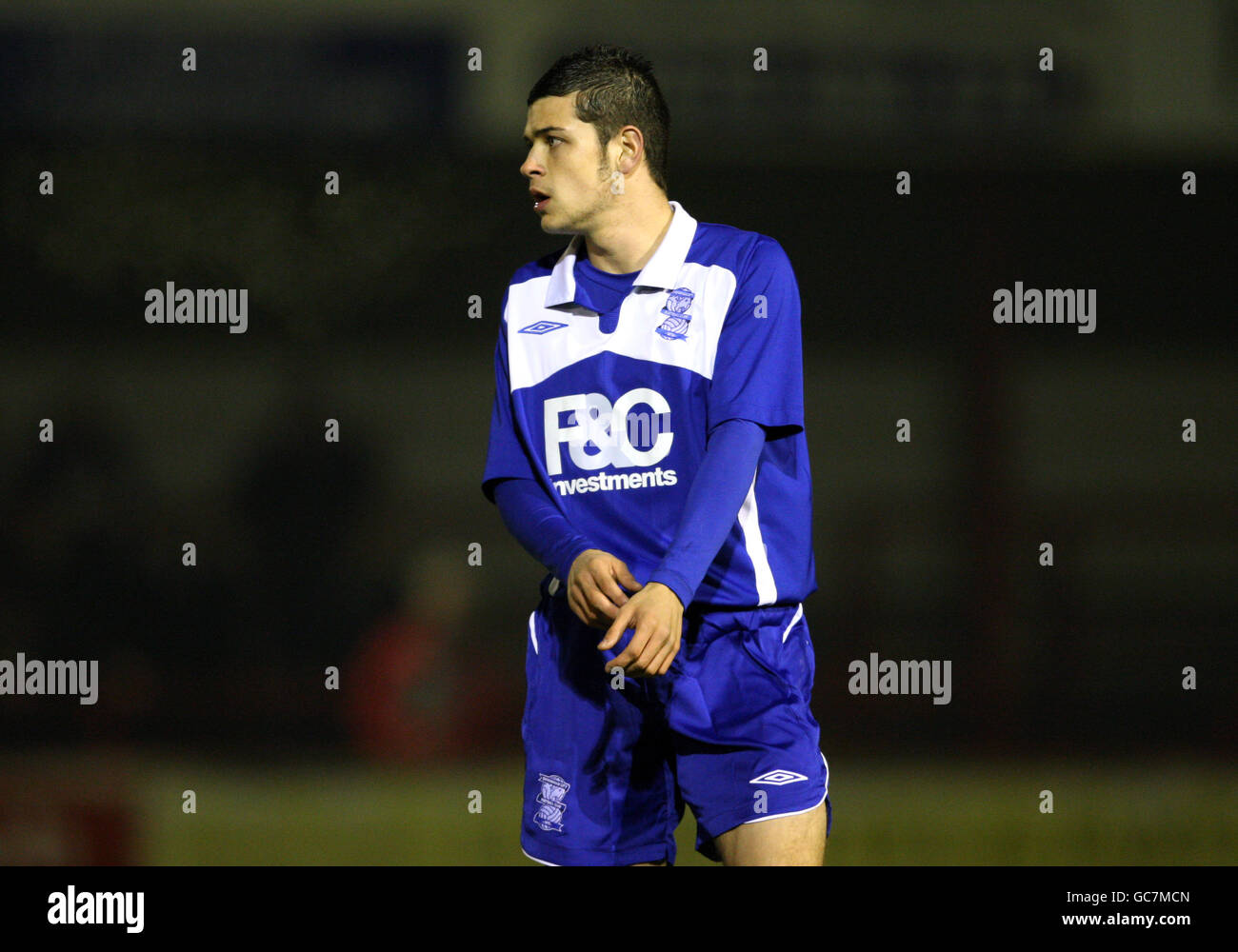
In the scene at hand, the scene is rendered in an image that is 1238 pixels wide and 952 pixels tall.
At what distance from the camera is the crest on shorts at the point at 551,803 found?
1968mm

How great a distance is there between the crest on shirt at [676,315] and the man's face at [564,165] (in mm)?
175

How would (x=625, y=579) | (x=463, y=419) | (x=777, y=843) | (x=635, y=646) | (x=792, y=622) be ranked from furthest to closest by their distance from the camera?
(x=463, y=419)
(x=792, y=622)
(x=777, y=843)
(x=625, y=579)
(x=635, y=646)

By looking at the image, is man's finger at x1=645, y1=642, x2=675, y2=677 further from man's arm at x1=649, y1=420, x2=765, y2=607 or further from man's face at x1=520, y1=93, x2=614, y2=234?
man's face at x1=520, y1=93, x2=614, y2=234

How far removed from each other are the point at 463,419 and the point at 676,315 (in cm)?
239

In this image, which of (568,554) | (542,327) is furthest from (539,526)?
(542,327)

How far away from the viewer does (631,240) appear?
2.04 meters

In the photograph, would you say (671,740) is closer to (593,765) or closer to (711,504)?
(593,765)

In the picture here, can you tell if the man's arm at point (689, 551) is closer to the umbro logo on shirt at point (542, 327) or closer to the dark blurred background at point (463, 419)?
the umbro logo on shirt at point (542, 327)

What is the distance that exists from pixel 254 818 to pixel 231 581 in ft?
2.22

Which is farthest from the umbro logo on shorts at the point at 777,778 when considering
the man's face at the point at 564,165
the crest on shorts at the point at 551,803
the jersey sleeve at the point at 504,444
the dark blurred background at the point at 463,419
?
the dark blurred background at the point at 463,419

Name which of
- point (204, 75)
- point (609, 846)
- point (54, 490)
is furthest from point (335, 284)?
point (609, 846)

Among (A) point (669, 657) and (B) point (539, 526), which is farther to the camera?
(B) point (539, 526)

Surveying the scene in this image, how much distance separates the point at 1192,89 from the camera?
14.1 feet

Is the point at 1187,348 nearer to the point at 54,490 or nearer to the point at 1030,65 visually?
the point at 1030,65
